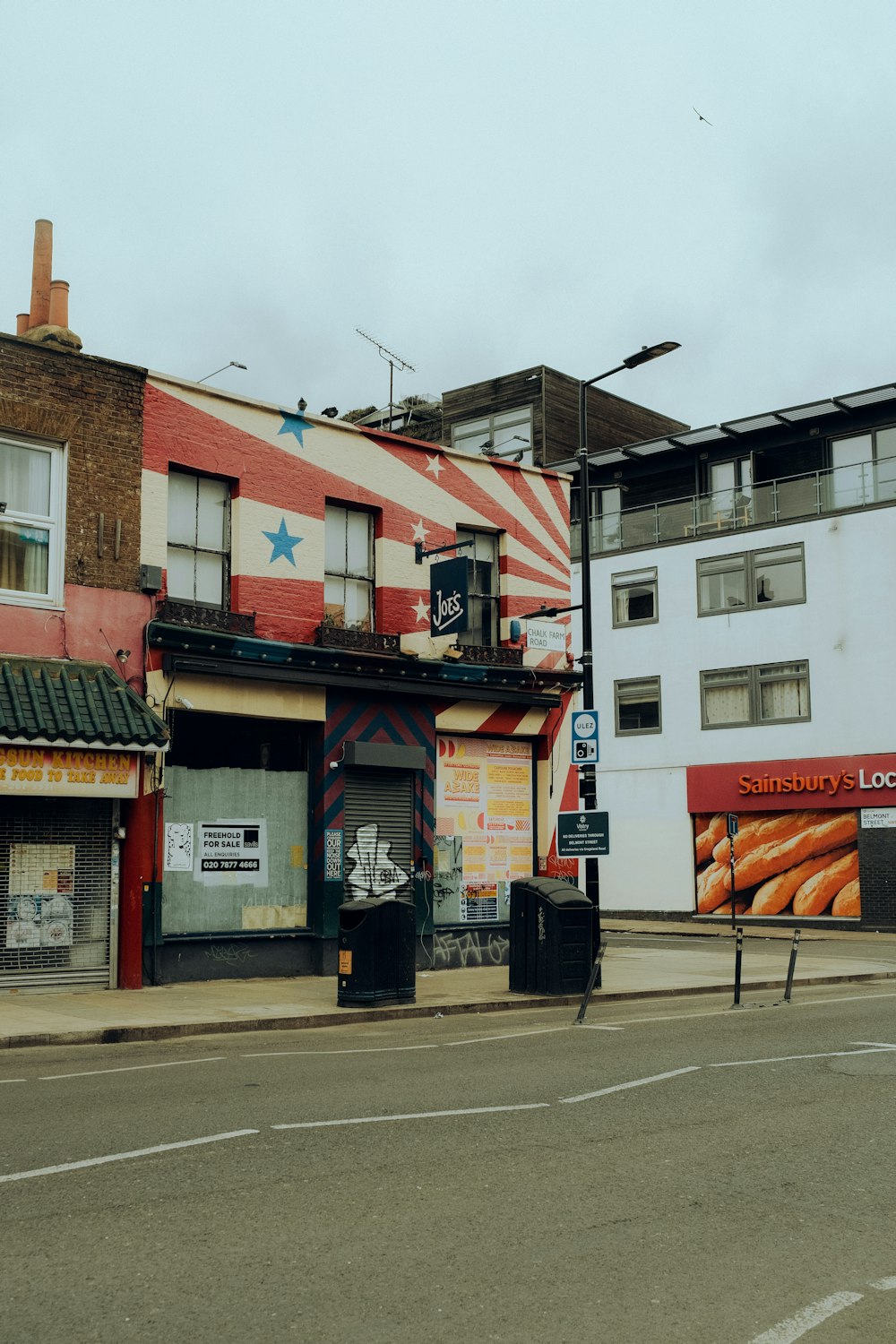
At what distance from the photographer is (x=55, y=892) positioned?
17219 millimetres

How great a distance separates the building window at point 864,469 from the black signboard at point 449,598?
19039 millimetres

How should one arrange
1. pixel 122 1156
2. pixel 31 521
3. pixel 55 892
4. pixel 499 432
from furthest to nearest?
pixel 499 432, pixel 31 521, pixel 55 892, pixel 122 1156

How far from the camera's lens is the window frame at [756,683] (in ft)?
124

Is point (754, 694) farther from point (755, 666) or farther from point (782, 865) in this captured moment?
point (782, 865)

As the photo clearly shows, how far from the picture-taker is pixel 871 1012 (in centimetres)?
1559

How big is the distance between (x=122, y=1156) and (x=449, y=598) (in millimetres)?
14255

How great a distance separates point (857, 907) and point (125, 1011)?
25.7m

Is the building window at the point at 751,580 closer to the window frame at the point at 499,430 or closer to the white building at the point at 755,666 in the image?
the white building at the point at 755,666

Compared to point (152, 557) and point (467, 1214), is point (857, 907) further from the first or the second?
point (467, 1214)

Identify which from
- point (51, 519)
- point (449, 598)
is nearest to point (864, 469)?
point (449, 598)

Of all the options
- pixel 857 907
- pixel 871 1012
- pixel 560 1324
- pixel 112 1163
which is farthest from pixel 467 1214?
pixel 857 907

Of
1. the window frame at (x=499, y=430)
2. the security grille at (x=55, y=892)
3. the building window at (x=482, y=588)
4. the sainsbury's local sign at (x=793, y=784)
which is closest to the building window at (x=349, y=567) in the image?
the building window at (x=482, y=588)

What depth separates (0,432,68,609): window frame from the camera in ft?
57.1

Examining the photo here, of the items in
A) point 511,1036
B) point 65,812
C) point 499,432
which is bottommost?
point 511,1036
